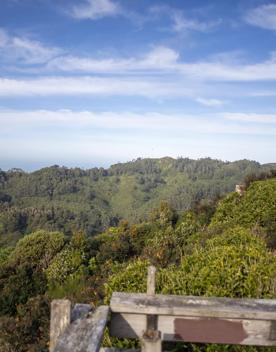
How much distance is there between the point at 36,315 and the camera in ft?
47.7

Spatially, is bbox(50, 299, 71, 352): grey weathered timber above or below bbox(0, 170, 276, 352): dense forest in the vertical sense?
above

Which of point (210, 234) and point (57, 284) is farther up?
point (210, 234)

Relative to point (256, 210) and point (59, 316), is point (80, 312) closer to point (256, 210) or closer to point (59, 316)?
point (59, 316)

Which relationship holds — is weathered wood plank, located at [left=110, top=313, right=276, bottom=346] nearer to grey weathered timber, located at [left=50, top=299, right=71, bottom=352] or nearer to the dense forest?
grey weathered timber, located at [left=50, top=299, right=71, bottom=352]

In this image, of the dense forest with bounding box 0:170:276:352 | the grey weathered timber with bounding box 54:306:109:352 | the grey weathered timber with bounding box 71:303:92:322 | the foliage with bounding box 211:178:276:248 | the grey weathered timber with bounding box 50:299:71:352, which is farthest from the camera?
the foliage with bounding box 211:178:276:248

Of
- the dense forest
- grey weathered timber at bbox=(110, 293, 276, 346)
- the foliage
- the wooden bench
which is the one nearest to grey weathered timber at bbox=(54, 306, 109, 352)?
the wooden bench

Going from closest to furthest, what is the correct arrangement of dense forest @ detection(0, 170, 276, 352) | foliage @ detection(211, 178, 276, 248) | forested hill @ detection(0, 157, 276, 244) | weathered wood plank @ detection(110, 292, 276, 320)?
weathered wood plank @ detection(110, 292, 276, 320), dense forest @ detection(0, 170, 276, 352), foliage @ detection(211, 178, 276, 248), forested hill @ detection(0, 157, 276, 244)

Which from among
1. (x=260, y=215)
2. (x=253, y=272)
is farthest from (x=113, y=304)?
(x=260, y=215)

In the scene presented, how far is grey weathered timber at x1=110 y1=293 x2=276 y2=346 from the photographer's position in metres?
2.82

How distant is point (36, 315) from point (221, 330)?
12977 millimetres

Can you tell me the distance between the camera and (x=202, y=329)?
9.43ft

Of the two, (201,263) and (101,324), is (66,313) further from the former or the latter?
(201,263)

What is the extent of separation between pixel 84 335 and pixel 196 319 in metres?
0.97

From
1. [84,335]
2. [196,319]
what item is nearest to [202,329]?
[196,319]
